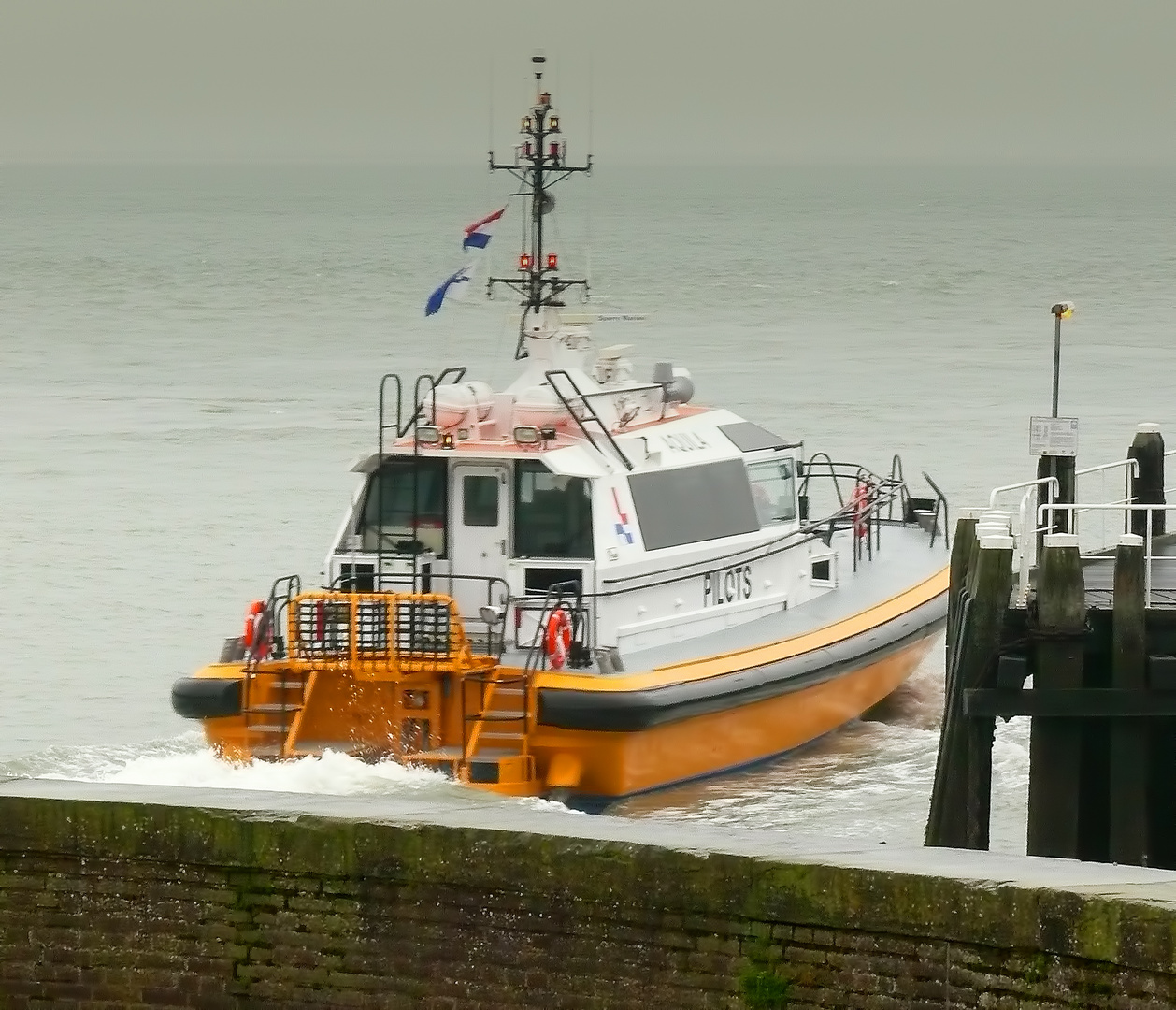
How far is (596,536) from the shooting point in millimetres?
16016

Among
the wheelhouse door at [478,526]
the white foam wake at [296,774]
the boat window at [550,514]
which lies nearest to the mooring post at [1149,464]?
the boat window at [550,514]

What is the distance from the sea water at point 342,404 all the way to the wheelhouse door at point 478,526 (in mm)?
1797

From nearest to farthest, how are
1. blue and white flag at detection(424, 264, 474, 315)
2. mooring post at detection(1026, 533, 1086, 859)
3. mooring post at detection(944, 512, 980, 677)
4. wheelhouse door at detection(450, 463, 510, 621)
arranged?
mooring post at detection(1026, 533, 1086, 859), mooring post at detection(944, 512, 980, 677), wheelhouse door at detection(450, 463, 510, 621), blue and white flag at detection(424, 264, 474, 315)

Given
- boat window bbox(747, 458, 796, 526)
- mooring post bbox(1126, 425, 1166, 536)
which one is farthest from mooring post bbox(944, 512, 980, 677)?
boat window bbox(747, 458, 796, 526)

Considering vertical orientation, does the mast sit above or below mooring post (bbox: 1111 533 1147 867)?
above

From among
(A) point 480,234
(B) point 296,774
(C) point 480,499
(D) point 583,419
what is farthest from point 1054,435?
(B) point 296,774

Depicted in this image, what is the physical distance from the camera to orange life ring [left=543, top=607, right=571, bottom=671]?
49.8 feet

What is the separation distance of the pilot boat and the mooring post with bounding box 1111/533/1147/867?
4125 millimetres

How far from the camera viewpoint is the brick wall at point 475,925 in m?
6.46

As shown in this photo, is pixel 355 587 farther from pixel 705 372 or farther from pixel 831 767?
pixel 705 372

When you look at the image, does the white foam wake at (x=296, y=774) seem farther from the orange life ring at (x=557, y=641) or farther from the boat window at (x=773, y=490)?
the boat window at (x=773, y=490)

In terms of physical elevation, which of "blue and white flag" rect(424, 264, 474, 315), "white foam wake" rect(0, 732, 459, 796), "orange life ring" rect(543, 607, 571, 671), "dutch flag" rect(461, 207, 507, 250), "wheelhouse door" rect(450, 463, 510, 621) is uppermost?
"dutch flag" rect(461, 207, 507, 250)

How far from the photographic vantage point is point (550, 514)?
16.2 meters

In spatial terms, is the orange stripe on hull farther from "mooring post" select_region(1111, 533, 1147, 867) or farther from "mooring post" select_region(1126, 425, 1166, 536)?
"mooring post" select_region(1111, 533, 1147, 867)
